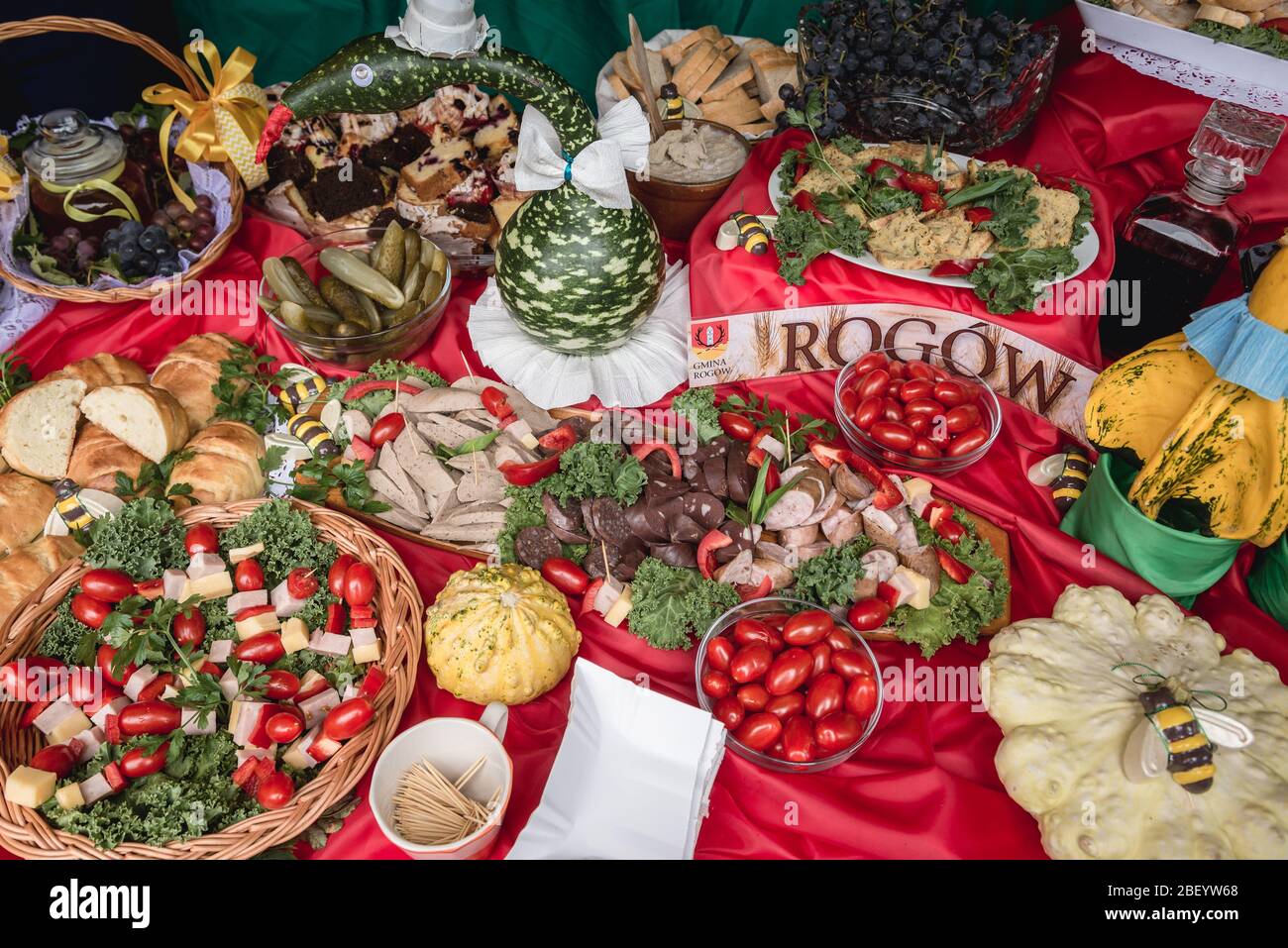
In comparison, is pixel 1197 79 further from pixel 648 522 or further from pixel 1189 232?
pixel 648 522

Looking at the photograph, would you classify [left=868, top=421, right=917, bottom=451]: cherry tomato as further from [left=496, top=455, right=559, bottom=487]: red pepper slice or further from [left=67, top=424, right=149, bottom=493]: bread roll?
[left=67, top=424, right=149, bottom=493]: bread roll

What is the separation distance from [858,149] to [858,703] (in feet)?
5.38

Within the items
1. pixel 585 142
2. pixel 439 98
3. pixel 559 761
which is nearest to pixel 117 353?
pixel 439 98

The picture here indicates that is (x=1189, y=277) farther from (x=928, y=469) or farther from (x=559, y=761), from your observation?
(x=559, y=761)

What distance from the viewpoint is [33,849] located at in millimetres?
1566

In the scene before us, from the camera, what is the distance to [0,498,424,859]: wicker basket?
5.13 ft

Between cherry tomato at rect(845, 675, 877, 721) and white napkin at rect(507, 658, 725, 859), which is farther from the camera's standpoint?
cherry tomato at rect(845, 675, 877, 721)

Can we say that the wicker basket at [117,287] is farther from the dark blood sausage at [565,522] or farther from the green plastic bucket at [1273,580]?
the green plastic bucket at [1273,580]

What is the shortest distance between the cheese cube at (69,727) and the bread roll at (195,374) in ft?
3.07

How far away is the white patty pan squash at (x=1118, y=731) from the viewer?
5.03ft

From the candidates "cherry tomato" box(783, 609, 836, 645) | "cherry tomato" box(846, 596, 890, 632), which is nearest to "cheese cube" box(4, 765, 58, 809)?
"cherry tomato" box(783, 609, 836, 645)

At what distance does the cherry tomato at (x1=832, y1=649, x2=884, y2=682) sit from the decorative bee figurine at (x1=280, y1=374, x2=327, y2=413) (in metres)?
1.61

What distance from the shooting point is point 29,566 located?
211cm
